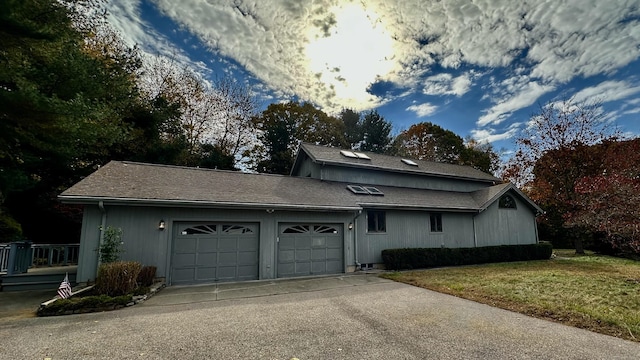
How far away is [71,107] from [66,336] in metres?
7.40

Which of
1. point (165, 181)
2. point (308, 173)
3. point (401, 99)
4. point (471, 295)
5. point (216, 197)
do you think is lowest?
point (471, 295)

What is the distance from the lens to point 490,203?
1542 centimetres

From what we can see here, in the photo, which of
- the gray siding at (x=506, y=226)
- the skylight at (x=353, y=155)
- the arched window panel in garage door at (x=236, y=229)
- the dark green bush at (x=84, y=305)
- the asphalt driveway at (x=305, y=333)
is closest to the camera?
the asphalt driveway at (x=305, y=333)

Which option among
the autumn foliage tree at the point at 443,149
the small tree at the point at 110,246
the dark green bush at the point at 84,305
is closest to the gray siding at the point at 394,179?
the small tree at the point at 110,246

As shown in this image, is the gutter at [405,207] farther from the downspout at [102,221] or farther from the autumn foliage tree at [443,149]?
the autumn foliage tree at [443,149]

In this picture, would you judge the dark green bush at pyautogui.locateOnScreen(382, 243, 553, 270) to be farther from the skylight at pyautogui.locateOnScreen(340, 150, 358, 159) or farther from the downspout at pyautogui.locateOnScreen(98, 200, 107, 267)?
the downspout at pyautogui.locateOnScreen(98, 200, 107, 267)

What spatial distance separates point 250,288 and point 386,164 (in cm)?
1113

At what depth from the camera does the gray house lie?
875 cm

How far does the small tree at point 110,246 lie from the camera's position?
7.96 m

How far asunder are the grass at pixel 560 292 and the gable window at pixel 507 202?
533cm

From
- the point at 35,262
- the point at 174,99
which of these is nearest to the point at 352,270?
the point at 35,262

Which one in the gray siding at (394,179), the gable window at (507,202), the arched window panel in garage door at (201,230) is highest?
the gray siding at (394,179)

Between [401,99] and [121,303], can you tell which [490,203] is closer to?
[401,99]

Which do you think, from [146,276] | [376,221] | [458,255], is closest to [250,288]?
[146,276]
